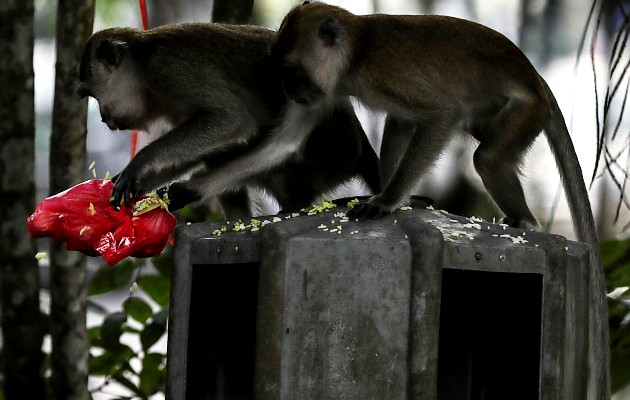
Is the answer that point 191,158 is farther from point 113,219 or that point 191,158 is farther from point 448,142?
point 448,142

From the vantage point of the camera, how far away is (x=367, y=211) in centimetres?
288

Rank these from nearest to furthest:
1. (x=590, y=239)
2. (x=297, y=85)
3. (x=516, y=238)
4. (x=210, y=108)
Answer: (x=516, y=238), (x=590, y=239), (x=297, y=85), (x=210, y=108)

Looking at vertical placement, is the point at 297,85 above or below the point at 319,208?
above

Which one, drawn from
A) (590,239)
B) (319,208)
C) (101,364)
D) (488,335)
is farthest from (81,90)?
(590,239)

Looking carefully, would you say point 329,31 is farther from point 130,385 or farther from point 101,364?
point 101,364

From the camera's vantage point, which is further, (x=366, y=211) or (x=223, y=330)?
(x=223, y=330)

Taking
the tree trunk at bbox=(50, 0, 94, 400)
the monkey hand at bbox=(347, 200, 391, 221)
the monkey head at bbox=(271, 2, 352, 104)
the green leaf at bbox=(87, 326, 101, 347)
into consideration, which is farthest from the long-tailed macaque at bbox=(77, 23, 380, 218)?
the green leaf at bbox=(87, 326, 101, 347)

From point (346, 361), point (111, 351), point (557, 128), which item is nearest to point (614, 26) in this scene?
point (557, 128)

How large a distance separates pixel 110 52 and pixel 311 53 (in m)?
0.79

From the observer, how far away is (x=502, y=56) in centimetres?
346

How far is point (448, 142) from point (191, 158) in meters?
0.99

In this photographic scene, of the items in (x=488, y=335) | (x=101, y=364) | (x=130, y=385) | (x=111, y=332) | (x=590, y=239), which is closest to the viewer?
(x=488, y=335)

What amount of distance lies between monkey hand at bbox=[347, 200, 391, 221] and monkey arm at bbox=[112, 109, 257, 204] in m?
0.86

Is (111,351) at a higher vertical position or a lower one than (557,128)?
lower
